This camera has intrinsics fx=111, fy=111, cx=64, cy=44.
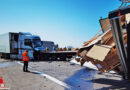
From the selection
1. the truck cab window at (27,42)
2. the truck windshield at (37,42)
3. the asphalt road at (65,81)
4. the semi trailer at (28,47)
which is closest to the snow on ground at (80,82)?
the asphalt road at (65,81)

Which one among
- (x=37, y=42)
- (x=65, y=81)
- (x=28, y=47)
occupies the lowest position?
(x=65, y=81)

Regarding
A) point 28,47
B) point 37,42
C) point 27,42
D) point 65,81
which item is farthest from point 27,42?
point 65,81

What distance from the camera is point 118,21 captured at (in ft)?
13.1

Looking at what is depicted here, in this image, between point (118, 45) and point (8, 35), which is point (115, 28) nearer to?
point (118, 45)

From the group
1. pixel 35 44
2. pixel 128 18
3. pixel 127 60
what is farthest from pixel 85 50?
pixel 35 44

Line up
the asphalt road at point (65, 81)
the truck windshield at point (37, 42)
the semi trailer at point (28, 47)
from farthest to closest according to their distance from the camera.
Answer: the truck windshield at point (37, 42), the semi trailer at point (28, 47), the asphalt road at point (65, 81)

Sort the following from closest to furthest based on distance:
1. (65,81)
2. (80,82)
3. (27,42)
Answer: (80,82), (65,81), (27,42)

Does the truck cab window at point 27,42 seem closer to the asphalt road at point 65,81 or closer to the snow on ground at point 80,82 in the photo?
the asphalt road at point 65,81

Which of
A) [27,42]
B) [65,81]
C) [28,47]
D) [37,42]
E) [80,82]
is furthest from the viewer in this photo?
[37,42]

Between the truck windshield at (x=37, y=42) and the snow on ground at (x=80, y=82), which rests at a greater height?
the truck windshield at (x=37, y=42)

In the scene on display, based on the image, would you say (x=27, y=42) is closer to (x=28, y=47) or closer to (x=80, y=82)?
(x=28, y=47)

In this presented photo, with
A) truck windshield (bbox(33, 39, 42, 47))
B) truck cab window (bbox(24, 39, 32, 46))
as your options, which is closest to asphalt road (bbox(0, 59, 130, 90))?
truck cab window (bbox(24, 39, 32, 46))

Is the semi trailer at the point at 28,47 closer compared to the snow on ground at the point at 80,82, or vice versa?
the snow on ground at the point at 80,82

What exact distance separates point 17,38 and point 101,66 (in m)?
14.1
